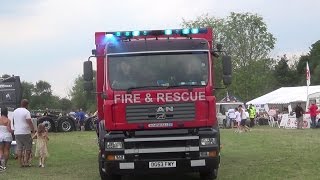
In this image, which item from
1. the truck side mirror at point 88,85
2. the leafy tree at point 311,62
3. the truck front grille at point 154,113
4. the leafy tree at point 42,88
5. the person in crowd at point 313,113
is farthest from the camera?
the leafy tree at point 42,88

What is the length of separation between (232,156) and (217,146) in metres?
6.69

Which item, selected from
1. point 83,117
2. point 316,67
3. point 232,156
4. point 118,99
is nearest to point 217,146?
point 118,99

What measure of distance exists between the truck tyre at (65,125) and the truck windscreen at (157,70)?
1078 inches

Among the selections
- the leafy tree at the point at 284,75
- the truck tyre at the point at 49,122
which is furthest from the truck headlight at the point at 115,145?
the leafy tree at the point at 284,75

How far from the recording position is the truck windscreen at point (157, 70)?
11461 mm

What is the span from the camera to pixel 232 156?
17.9m

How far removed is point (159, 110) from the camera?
1133 cm

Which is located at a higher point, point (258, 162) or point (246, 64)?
point (246, 64)

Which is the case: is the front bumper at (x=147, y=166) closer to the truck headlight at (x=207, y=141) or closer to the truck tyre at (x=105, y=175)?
the truck headlight at (x=207, y=141)

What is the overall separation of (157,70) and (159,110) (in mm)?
783

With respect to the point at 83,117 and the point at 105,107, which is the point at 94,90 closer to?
the point at 105,107

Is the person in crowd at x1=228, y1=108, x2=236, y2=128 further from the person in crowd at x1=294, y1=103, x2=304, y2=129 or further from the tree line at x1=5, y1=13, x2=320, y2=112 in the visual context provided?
the tree line at x1=5, y1=13, x2=320, y2=112

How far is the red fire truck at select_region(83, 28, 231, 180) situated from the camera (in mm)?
11242

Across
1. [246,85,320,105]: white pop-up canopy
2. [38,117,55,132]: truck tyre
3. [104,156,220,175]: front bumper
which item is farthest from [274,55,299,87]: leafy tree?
[104,156,220,175]: front bumper
